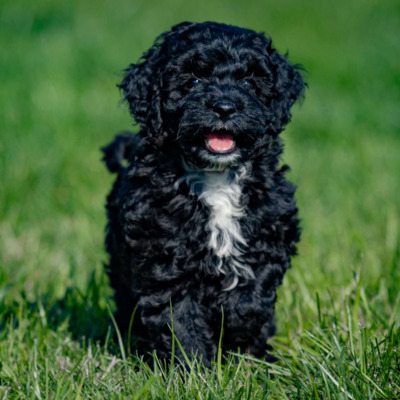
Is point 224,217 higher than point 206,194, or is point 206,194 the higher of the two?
point 206,194

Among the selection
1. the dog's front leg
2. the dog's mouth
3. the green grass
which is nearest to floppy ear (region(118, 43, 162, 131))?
the dog's mouth

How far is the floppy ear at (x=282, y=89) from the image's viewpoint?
3.92 m

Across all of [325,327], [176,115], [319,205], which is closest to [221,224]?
[176,115]

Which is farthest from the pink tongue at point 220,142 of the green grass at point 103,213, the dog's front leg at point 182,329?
the green grass at point 103,213

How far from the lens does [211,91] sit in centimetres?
356

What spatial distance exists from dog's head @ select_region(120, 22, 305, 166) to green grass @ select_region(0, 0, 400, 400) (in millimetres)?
763

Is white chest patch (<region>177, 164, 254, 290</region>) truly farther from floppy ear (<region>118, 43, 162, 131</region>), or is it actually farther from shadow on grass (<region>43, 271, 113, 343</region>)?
shadow on grass (<region>43, 271, 113, 343</region>)

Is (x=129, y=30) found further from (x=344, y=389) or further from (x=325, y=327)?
(x=344, y=389)

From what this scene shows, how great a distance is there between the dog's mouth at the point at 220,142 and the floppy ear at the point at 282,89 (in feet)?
1.20

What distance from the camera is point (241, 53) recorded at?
371 cm

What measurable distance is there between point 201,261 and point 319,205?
332 centimetres

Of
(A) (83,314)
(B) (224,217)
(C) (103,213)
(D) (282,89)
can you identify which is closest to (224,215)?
(B) (224,217)

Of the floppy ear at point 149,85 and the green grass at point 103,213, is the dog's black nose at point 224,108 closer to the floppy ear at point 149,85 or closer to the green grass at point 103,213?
the floppy ear at point 149,85

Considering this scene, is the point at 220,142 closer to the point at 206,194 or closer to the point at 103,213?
the point at 206,194
